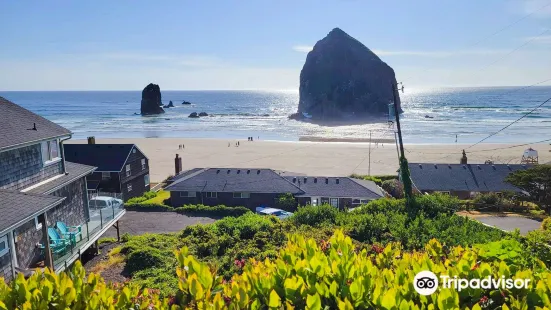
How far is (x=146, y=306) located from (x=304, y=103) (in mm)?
157759

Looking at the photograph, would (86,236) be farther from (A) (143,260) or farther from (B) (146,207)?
(B) (146,207)

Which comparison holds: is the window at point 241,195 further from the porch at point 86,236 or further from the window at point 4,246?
the window at point 4,246

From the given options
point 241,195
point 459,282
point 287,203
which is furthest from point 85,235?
point 459,282

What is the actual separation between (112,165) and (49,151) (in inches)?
743

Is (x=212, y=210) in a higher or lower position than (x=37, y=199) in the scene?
lower

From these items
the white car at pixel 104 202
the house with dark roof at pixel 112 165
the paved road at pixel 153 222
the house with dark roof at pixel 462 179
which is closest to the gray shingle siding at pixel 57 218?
the white car at pixel 104 202

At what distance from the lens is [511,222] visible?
27.8 meters

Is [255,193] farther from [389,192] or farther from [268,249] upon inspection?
[268,249]

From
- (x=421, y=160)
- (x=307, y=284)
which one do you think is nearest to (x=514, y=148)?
(x=421, y=160)

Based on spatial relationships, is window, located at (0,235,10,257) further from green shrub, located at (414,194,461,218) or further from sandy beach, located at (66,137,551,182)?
sandy beach, located at (66,137,551,182)

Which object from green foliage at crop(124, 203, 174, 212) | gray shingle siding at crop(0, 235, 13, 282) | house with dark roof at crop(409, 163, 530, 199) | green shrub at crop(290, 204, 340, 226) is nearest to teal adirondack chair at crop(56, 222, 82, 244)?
gray shingle siding at crop(0, 235, 13, 282)

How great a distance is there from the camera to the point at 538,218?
2955 centimetres

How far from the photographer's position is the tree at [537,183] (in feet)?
107

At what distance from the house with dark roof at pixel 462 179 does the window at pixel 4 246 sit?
32464 mm
